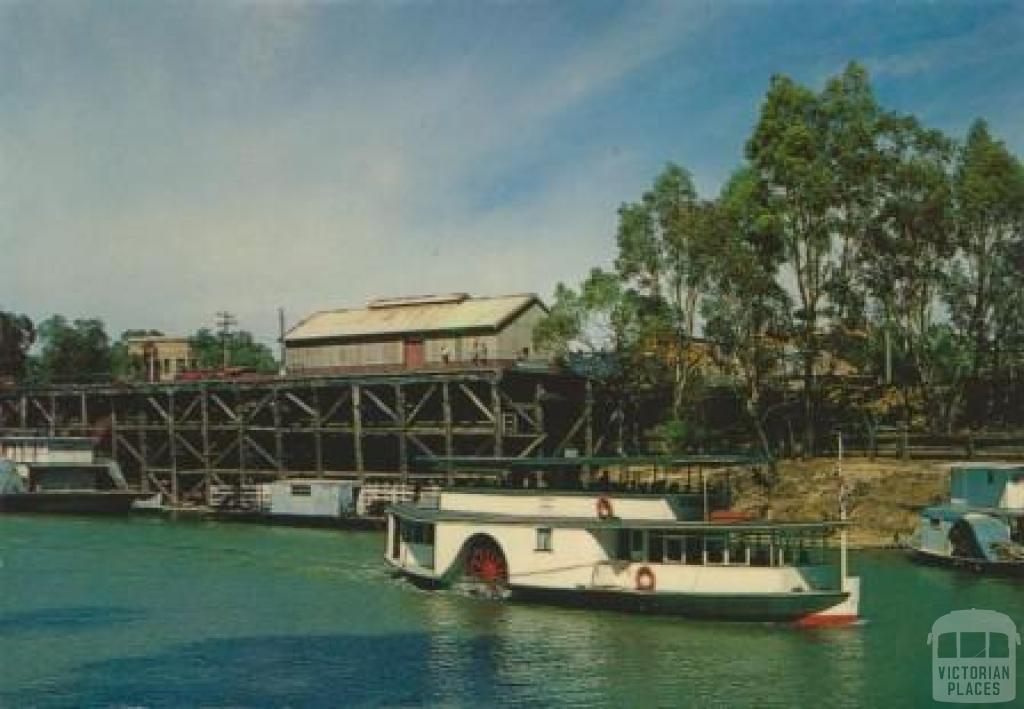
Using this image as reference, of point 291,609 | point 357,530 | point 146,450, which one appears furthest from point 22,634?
point 146,450

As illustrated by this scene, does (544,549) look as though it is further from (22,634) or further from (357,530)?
(357,530)

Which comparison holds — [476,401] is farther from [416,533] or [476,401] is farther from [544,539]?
[544,539]

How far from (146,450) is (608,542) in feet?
168

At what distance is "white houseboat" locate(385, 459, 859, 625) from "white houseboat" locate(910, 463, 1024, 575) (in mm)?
8458

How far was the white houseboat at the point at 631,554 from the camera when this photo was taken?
1328 inches

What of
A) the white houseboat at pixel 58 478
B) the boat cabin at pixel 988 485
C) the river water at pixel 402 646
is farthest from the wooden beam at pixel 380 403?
the boat cabin at pixel 988 485

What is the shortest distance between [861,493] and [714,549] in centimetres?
2110

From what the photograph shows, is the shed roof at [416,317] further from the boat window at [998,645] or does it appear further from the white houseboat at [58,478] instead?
the boat window at [998,645]

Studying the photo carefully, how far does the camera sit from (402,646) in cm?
3159

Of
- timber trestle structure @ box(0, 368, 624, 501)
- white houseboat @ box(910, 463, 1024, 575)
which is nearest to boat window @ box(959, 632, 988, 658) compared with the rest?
white houseboat @ box(910, 463, 1024, 575)

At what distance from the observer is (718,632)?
33062 millimetres

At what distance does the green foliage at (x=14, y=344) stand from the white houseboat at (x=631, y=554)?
10193 centimetres

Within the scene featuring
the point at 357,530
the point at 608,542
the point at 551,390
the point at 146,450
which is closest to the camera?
the point at 608,542

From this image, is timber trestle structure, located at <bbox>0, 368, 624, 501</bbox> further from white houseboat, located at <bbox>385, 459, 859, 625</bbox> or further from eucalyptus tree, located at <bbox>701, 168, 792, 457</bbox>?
white houseboat, located at <bbox>385, 459, 859, 625</bbox>
